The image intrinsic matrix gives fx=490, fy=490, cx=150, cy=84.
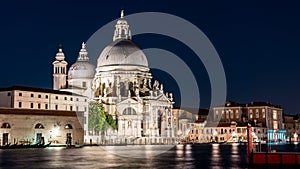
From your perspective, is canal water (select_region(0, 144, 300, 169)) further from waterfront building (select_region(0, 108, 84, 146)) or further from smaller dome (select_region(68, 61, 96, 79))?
smaller dome (select_region(68, 61, 96, 79))

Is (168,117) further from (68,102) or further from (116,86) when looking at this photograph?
(68,102)

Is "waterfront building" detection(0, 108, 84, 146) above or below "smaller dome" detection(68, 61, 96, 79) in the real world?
below

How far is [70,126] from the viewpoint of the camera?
7756 cm

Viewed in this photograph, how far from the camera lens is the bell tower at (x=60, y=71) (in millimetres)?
111062

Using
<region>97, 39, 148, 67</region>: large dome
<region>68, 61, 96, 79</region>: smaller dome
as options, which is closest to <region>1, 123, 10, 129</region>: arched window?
<region>97, 39, 148, 67</region>: large dome

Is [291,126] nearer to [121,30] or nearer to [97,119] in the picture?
[121,30]

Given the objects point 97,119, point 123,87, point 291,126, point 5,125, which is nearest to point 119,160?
point 5,125

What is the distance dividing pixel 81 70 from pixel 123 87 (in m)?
13.3

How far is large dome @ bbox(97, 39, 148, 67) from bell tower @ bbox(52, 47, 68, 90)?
26.3ft

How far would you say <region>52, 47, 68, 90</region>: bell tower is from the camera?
111m

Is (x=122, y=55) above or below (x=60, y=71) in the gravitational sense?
above

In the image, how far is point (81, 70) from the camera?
113m

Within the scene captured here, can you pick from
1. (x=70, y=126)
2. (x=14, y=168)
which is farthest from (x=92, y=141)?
(x=14, y=168)

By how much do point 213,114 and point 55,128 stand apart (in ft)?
267
